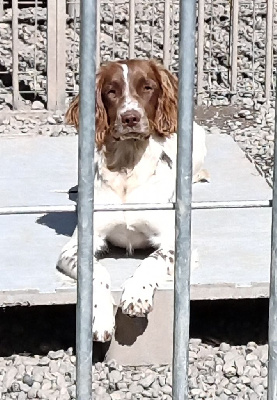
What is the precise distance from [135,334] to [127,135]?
0.90m

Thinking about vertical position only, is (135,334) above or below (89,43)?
below

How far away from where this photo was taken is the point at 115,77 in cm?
478

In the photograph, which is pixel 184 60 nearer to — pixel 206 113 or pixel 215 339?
pixel 215 339

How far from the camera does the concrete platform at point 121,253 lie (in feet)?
14.2

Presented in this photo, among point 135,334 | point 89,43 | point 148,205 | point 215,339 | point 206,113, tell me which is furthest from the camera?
point 206,113

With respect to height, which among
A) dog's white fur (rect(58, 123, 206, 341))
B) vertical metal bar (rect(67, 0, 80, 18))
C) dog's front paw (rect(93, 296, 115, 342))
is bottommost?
dog's front paw (rect(93, 296, 115, 342))

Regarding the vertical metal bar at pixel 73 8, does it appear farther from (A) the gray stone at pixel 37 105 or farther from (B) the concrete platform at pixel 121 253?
(B) the concrete platform at pixel 121 253

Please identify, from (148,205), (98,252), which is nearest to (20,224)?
(98,252)

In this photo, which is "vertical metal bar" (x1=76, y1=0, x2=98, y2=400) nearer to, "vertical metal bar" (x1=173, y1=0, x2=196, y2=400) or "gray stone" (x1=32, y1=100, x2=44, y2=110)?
"vertical metal bar" (x1=173, y1=0, x2=196, y2=400)

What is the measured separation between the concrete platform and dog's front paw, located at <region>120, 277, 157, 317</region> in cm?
7

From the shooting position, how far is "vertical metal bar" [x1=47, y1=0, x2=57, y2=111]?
8.49 meters

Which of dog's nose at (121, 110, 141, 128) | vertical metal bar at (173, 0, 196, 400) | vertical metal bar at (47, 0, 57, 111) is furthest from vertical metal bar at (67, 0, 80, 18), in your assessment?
vertical metal bar at (173, 0, 196, 400)

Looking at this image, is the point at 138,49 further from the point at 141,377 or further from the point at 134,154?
the point at 141,377

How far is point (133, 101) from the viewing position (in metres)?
4.72
